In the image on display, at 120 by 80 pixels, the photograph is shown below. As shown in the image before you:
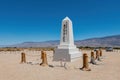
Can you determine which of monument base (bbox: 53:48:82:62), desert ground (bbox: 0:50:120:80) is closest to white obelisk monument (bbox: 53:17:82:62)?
monument base (bbox: 53:48:82:62)

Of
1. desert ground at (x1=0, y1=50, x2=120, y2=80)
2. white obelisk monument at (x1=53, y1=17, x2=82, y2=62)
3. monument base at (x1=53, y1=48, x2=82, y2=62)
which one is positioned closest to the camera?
desert ground at (x1=0, y1=50, x2=120, y2=80)

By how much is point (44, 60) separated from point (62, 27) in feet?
21.0

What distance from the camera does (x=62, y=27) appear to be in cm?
2156

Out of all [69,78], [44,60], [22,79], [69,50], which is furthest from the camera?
[69,50]

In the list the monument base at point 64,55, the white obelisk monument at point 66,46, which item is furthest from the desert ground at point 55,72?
the white obelisk monument at point 66,46

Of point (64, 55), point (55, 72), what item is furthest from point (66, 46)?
point (55, 72)

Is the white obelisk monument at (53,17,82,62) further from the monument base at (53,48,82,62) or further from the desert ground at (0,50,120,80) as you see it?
the desert ground at (0,50,120,80)

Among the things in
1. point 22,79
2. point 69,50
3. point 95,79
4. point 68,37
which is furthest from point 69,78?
point 68,37

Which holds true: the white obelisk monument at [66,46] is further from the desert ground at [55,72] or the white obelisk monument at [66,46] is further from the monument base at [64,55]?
the desert ground at [55,72]

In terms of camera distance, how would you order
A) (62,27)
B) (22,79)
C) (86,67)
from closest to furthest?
(22,79) → (86,67) → (62,27)

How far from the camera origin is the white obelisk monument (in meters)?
19.9

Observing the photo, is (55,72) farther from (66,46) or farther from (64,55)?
(66,46)

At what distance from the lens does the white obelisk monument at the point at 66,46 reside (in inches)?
785

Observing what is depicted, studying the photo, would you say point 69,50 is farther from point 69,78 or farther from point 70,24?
point 69,78
